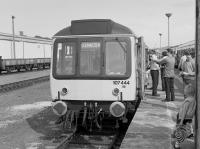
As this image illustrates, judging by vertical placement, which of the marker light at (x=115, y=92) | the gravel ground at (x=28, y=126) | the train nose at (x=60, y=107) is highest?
the marker light at (x=115, y=92)

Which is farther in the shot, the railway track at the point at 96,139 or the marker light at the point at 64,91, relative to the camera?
the marker light at the point at 64,91

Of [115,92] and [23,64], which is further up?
[23,64]

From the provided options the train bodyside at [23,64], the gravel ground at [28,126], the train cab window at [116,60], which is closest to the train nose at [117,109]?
the train cab window at [116,60]

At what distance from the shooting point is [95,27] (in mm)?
8250

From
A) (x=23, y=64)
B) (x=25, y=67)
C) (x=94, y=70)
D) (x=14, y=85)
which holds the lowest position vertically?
(x=14, y=85)

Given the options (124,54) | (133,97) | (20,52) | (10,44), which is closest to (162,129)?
(133,97)

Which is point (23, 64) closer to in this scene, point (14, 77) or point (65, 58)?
point (14, 77)

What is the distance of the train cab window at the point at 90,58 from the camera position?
823cm

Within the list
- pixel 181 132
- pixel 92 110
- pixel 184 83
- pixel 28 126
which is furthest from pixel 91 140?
pixel 184 83

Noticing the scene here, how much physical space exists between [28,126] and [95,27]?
3.46 m

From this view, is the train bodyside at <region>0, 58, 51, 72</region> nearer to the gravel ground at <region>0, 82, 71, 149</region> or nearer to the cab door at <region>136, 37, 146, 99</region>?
the gravel ground at <region>0, 82, 71, 149</region>

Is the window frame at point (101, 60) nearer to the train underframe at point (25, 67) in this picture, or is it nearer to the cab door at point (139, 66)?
the cab door at point (139, 66)

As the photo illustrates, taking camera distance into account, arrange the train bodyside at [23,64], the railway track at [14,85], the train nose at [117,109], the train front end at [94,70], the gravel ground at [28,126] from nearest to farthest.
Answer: the train nose at [117,109]
the gravel ground at [28,126]
the train front end at [94,70]
the railway track at [14,85]
the train bodyside at [23,64]

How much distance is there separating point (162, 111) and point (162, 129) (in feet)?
7.30
